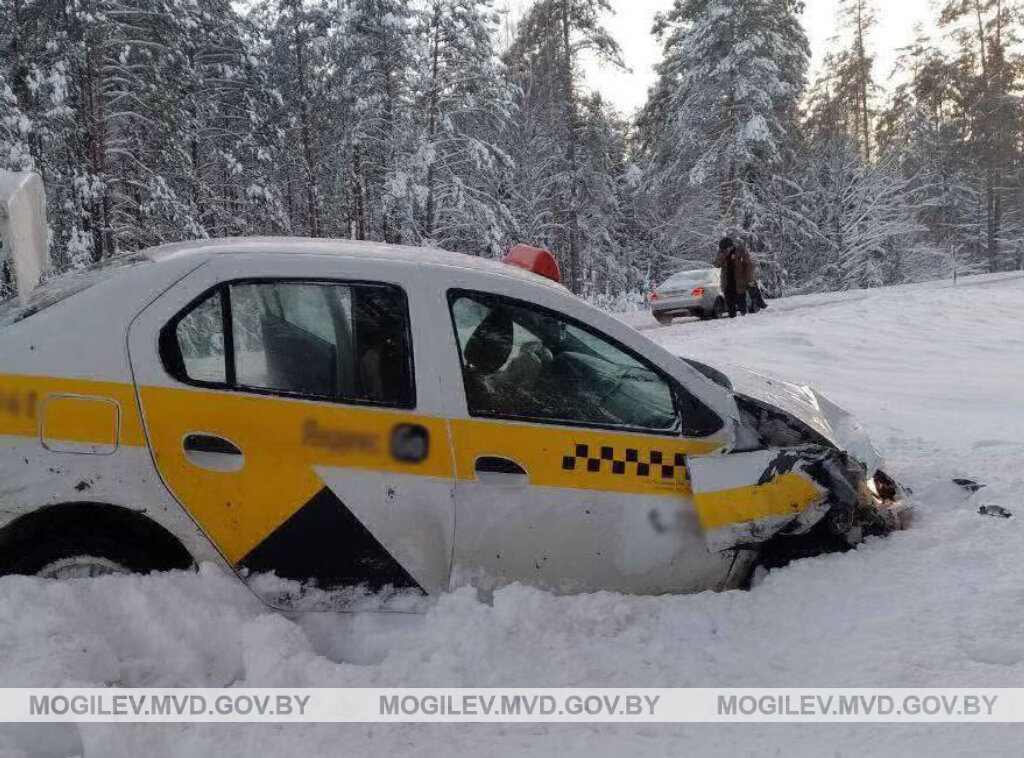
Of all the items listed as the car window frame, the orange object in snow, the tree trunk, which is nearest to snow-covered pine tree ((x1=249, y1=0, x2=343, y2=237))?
the tree trunk

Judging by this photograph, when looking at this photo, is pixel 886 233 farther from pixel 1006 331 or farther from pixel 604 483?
pixel 604 483

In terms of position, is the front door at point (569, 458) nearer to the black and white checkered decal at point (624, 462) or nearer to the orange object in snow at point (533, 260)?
the black and white checkered decal at point (624, 462)

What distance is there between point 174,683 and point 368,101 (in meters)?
21.8

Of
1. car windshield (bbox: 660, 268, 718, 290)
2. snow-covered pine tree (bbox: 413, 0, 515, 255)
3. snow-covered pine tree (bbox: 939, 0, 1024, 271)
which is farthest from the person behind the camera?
snow-covered pine tree (bbox: 939, 0, 1024, 271)

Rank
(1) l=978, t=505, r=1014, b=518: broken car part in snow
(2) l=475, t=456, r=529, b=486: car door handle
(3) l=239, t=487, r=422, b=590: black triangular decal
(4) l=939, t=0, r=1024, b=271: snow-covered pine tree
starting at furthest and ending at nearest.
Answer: (4) l=939, t=0, r=1024, b=271: snow-covered pine tree < (1) l=978, t=505, r=1014, b=518: broken car part in snow < (2) l=475, t=456, r=529, b=486: car door handle < (3) l=239, t=487, r=422, b=590: black triangular decal

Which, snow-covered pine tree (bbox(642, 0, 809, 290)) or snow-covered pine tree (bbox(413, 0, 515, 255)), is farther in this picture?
snow-covered pine tree (bbox(642, 0, 809, 290))

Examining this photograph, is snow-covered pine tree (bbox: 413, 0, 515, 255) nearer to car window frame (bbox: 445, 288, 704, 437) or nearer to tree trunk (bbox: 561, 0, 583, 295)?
tree trunk (bbox: 561, 0, 583, 295)

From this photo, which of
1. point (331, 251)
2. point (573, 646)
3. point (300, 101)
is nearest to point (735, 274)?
point (331, 251)

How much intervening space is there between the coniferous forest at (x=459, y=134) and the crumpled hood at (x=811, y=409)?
15.8 m

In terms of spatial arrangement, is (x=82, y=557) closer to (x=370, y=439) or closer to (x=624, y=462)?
(x=370, y=439)

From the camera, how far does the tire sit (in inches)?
96.0

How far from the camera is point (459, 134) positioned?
71.1 feet

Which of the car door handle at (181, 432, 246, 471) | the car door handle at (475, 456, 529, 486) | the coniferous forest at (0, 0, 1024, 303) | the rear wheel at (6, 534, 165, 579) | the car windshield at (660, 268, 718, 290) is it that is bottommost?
the rear wheel at (6, 534, 165, 579)

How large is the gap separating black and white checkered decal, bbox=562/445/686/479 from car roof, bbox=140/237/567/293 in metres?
0.74
